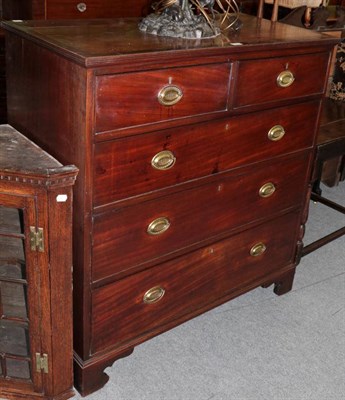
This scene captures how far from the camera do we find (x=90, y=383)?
205 cm

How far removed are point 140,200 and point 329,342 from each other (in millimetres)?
1155

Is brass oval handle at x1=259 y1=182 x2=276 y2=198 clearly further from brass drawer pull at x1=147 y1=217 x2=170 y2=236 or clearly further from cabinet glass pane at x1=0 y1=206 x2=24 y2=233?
cabinet glass pane at x1=0 y1=206 x2=24 y2=233

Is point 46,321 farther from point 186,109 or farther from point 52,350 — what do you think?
point 186,109

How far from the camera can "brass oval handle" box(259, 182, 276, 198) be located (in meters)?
2.27

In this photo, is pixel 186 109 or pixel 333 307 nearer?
pixel 186 109

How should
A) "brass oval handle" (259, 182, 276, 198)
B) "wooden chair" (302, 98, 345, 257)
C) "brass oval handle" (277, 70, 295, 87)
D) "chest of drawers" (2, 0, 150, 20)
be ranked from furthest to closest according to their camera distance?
"chest of drawers" (2, 0, 150, 20)
"wooden chair" (302, 98, 345, 257)
"brass oval handle" (259, 182, 276, 198)
"brass oval handle" (277, 70, 295, 87)

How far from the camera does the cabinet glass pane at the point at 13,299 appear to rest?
171 cm

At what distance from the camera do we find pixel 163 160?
1.83 meters

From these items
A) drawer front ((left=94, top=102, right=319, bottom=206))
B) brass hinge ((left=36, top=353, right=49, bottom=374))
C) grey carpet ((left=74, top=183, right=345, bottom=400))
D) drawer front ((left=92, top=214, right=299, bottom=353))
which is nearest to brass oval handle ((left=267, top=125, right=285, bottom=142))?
drawer front ((left=94, top=102, right=319, bottom=206))

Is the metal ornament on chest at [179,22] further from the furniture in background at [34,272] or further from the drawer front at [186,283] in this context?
the drawer front at [186,283]

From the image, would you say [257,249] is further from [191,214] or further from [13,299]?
[13,299]

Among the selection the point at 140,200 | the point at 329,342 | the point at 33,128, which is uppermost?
the point at 33,128

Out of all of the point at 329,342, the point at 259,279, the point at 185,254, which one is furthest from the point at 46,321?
the point at 329,342

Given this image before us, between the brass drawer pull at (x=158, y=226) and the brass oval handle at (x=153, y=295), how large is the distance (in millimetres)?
238
